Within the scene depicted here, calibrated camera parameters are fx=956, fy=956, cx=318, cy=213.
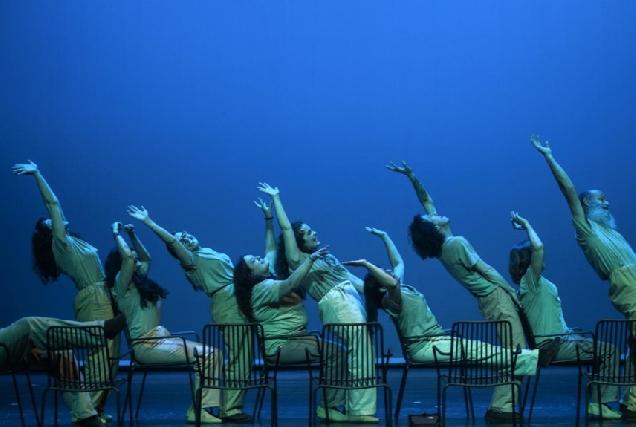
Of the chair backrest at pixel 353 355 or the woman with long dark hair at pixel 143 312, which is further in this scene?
the woman with long dark hair at pixel 143 312

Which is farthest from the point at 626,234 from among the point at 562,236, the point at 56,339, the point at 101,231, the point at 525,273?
the point at 56,339

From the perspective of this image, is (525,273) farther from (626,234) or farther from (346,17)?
(346,17)

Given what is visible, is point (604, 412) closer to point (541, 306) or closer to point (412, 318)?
point (541, 306)

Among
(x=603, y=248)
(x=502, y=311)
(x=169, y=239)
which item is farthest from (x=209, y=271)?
(x=603, y=248)

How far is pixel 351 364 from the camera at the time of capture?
510cm

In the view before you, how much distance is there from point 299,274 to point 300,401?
1.33 metres

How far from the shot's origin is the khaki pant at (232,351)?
5.36 meters

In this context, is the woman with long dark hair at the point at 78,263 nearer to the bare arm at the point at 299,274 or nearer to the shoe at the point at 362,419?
the bare arm at the point at 299,274

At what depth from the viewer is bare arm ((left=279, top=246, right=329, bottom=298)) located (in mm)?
5164

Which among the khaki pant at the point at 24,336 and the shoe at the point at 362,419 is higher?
the khaki pant at the point at 24,336

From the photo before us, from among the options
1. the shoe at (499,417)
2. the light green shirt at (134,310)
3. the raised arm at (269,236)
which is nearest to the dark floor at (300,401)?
the shoe at (499,417)

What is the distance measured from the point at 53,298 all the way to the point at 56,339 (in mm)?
3162

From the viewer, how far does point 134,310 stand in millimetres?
5617

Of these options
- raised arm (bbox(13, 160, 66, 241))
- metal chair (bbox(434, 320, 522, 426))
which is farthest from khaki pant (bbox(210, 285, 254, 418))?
metal chair (bbox(434, 320, 522, 426))
